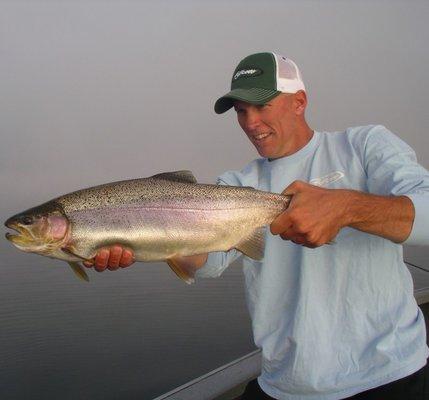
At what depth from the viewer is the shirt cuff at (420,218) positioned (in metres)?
2.51

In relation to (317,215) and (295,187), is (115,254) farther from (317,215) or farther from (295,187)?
(317,215)

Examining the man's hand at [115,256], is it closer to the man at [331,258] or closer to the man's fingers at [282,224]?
the man at [331,258]

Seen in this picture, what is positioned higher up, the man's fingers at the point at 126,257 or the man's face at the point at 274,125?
the man's face at the point at 274,125

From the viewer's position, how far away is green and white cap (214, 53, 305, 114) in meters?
3.41

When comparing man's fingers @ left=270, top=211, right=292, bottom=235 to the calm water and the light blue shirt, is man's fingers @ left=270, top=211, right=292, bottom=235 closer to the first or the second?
the light blue shirt

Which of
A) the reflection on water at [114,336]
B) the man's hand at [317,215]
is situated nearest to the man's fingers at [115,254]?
the man's hand at [317,215]

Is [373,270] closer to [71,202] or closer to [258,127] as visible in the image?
[258,127]

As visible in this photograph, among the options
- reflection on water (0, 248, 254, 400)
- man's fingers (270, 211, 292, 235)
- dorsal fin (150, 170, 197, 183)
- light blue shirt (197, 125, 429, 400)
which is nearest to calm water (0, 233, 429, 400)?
reflection on water (0, 248, 254, 400)

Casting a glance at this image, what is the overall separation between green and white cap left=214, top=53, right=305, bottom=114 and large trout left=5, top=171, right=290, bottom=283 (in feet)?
2.47

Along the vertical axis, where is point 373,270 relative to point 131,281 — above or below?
above

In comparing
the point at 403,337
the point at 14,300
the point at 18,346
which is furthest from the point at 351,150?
the point at 14,300

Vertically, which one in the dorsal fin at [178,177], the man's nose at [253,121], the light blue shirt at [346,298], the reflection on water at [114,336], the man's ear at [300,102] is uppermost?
the man's ear at [300,102]

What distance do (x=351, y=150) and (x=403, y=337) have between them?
51.4 inches

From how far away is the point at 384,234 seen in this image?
2.59m
